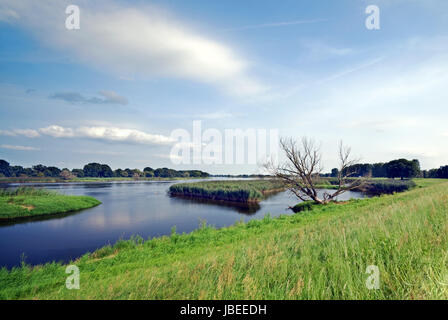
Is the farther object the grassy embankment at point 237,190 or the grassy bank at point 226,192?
the grassy bank at point 226,192

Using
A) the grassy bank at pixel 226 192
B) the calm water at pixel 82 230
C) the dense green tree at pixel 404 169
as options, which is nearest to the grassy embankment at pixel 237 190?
the grassy bank at pixel 226 192

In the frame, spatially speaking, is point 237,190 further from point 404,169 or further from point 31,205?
point 404,169

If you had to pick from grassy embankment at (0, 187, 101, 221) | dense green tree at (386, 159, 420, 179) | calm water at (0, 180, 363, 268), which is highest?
dense green tree at (386, 159, 420, 179)

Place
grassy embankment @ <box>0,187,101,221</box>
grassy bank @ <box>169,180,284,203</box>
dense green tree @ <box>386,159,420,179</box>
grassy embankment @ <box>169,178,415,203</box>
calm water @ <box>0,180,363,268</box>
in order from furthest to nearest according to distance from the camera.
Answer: dense green tree @ <box>386,159,420,179</box>, grassy bank @ <box>169,180,284,203</box>, grassy embankment @ <box>169,178,415,203</box>, grassy embankment @ <box>0,187,101,221</box>, calm water @ <box>0,180,363,268</box>

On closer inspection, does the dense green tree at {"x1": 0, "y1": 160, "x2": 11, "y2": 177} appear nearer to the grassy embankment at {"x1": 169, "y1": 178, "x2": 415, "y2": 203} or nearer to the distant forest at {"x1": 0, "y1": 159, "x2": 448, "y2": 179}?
the distant forest at {"x1": 0, "y1": 159, "x2": 448, "y2": 179}

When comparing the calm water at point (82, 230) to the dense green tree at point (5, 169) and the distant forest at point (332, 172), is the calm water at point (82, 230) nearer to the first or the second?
the distant forest at point (332, 172)

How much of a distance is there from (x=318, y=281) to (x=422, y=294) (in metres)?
1.12

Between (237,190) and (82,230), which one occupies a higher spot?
(237,190)

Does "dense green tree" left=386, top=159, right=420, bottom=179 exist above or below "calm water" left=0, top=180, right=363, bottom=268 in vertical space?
above

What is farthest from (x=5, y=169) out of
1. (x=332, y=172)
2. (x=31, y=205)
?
(x=332, y=172)

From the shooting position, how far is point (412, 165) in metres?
71.3

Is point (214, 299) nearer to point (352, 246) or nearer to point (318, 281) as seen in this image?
point (318, 281)

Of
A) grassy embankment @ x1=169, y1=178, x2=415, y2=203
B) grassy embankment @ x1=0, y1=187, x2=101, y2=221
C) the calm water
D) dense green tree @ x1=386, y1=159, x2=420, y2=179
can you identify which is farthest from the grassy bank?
dense green tree @ x1=386, y1=159, x2=420, y2=179
